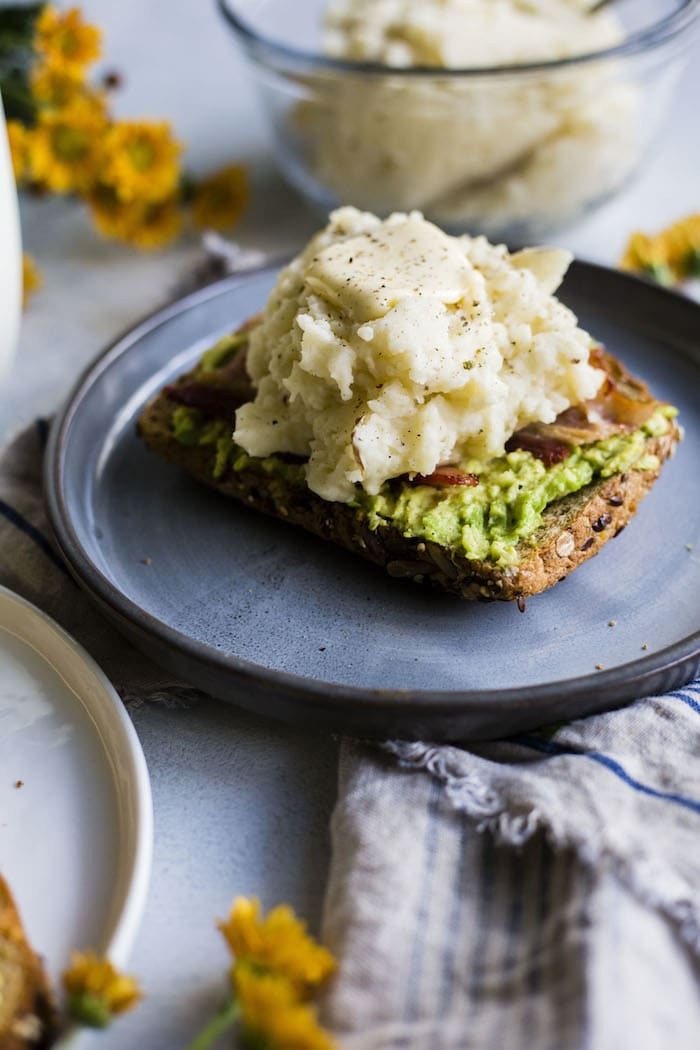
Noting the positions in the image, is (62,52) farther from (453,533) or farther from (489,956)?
(489,956)

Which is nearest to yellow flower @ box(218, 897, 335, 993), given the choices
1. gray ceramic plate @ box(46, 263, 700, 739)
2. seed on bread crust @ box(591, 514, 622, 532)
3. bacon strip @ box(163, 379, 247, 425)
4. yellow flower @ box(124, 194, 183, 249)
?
gray ceramic plate @ box(46, 263, 700, 739)

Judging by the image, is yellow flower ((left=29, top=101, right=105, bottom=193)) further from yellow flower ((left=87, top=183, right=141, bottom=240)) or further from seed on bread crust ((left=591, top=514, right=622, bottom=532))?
seed on bread crust ((left=591, top=514, right=622, bottom=532))

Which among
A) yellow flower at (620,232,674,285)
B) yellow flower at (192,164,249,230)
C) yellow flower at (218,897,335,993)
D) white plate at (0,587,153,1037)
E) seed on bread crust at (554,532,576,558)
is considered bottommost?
yellow flower at (192,164,249,230)

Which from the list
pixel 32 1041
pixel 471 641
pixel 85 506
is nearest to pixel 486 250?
pixel 471 641

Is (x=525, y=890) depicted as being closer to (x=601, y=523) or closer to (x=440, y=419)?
(x=601, y=523)

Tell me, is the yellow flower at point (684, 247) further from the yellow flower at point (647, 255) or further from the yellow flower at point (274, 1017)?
the yellow flower at point (274, 1017)

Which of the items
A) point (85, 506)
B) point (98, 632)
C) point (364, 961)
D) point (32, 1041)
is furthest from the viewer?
point (85, 506)

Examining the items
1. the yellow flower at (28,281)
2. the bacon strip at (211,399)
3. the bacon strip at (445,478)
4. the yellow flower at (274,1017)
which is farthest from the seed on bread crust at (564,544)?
the yellow flower at (28,281)

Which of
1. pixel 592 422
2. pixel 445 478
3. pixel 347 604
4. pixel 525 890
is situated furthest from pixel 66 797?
pixel 592 422
